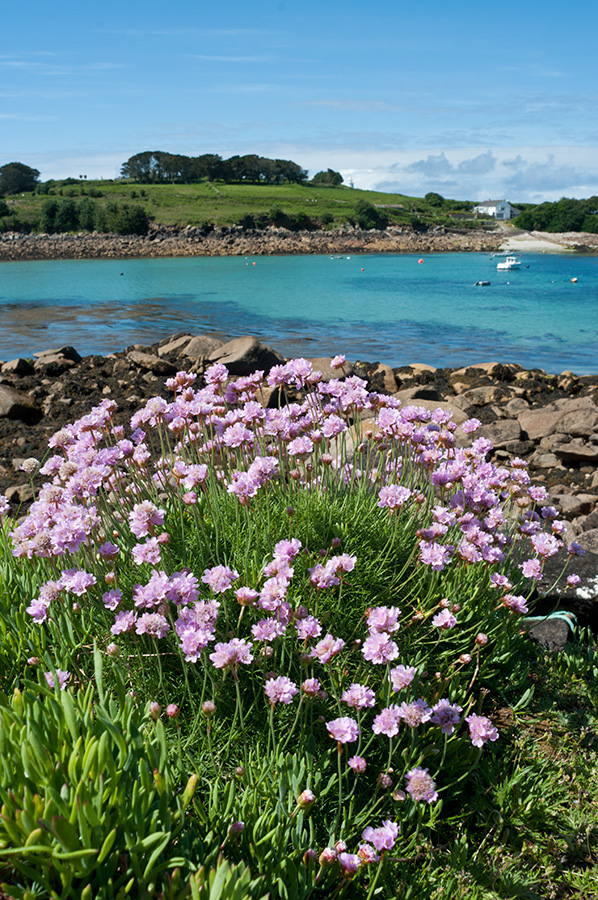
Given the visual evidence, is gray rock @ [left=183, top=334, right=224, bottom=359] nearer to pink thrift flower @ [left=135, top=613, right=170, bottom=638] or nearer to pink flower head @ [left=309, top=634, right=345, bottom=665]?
pink thrift flower @ [left=135, top=613, right=170, bottom=638]

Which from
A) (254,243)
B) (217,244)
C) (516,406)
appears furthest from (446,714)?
(254,243)

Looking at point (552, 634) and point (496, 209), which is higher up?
point (496, 209)

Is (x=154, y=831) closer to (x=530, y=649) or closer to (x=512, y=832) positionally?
(x=512, y=832)

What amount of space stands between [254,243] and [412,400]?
91.7 m

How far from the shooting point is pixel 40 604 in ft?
10.1

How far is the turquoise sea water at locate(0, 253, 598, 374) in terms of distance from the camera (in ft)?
76.9

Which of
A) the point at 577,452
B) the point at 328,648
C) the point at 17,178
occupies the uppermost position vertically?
the point at 17,178

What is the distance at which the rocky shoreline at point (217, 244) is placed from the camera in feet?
291

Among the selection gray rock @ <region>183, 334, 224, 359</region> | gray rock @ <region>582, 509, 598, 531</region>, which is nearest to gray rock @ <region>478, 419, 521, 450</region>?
gray rock @ <region>582, 509, 598, 531</region>

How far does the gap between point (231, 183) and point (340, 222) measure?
49.8m

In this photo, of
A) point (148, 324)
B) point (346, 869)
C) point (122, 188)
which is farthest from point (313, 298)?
point (122, 188)

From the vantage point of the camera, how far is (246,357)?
14.6m

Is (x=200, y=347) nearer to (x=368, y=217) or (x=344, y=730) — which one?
(x=344, y=730)

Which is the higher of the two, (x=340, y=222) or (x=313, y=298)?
(x=340, y=222)
